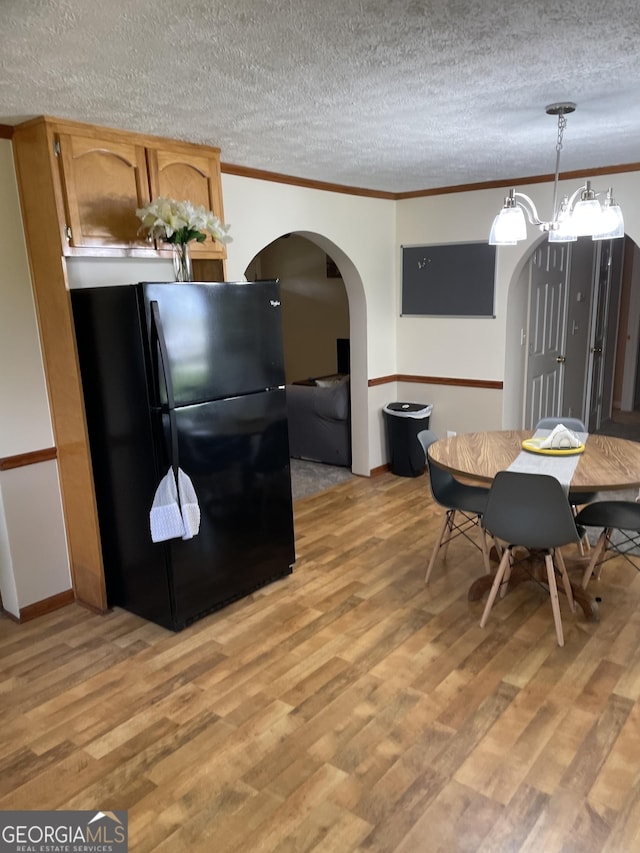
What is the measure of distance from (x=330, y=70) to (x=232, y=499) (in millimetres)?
1983

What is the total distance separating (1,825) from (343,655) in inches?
56.6

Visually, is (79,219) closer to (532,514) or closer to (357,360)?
(532,514)

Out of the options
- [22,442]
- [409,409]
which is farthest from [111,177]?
[409,409]

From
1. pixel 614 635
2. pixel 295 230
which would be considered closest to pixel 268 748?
pixel 614 635

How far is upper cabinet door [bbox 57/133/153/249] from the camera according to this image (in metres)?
2.81

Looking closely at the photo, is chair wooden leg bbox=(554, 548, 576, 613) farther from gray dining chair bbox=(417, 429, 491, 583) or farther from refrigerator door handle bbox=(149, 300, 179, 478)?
refrigerator door handle bbox=(149, 300, 179, 478)

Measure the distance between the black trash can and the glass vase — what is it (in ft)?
8.66

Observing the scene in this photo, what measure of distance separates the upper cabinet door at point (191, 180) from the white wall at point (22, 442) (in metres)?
0.67

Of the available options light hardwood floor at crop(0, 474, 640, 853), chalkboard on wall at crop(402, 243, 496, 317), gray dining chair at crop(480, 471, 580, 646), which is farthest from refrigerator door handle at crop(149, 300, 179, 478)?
chalkboard on wall at crop(402, 243, 496, 317)

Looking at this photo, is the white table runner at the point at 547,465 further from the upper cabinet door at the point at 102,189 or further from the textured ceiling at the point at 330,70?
the upper cabinet door at the point at 102,189

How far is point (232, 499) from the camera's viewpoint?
3.18 meters

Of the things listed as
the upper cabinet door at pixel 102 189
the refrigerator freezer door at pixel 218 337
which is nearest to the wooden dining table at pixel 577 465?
the refrigerator freezer door at pixel 218 337

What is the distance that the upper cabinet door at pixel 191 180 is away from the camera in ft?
10.3

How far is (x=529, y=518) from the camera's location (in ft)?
9.12
